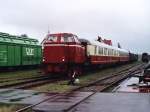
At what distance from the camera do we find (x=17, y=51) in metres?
38.5

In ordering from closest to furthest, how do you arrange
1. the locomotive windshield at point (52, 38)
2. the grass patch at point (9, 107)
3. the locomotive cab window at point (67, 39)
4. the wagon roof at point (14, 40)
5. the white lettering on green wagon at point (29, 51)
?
the grass patch at point (9, 107), the locomotive cab window at point (67, 39), the locomotive windshield at point (52, 38), the wagon roof at point (14, 40), the white lettering on green wagon at point (29, 51)

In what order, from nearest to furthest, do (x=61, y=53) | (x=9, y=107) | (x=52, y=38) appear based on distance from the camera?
(x=9, y=107)
(x=61, y=53)
(x=52, y=38)

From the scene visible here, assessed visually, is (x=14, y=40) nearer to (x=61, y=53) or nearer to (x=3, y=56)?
(x=3, y=56)

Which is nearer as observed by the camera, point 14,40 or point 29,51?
point 14,40

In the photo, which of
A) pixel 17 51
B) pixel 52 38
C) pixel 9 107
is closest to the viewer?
pixel 9 107

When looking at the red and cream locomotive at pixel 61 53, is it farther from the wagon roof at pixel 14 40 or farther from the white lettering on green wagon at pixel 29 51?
the white lettering on green wagon at pixel 29 51

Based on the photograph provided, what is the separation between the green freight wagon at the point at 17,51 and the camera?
116 ft

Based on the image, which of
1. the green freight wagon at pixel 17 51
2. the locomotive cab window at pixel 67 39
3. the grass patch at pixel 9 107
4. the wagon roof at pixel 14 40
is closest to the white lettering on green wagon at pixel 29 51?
the green freight wagon at pixel 17 51

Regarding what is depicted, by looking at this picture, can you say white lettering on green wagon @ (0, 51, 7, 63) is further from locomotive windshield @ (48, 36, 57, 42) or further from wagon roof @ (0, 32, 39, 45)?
locomotive windshield @ (48, 36, 57, 42)

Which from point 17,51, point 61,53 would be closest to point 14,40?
point 17,51

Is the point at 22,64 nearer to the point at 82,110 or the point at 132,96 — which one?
the point at 132,96

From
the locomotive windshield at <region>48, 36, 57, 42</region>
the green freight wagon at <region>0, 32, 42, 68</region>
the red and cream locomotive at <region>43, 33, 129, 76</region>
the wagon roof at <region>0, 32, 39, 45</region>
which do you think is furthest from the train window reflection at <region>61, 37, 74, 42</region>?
the wagon roof at <region>0, 32, 39, 45</region>

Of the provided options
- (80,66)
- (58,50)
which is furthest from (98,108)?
(80,66)

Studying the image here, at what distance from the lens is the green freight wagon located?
35.4 m
